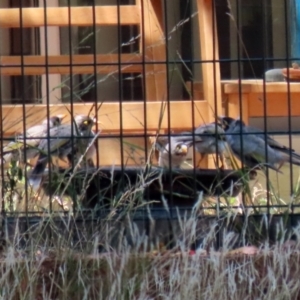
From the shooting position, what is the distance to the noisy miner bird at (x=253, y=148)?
361 cm

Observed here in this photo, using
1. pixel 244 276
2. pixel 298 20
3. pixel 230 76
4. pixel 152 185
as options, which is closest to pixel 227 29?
pixel 230 76

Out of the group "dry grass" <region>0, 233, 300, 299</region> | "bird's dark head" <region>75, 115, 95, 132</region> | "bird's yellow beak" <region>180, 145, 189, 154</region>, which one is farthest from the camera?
"bird's yellow beak" <region>180, 145, 189, 154</region>

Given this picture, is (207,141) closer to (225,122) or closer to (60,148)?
(225,122)

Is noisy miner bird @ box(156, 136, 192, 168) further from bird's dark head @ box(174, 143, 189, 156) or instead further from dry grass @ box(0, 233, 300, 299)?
dry grass @ box(0, 233, 300, 299)

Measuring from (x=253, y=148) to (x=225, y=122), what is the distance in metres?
0.28

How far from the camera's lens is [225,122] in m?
4.00

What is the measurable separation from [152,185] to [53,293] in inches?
28.4

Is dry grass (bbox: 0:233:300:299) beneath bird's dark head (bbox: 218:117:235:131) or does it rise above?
beneath

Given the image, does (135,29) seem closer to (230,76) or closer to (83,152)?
(230,76)

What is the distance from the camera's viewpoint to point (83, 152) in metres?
3.54

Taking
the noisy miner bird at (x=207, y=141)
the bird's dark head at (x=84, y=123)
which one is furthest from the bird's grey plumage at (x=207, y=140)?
the bird's dark head at (x=84, y=123)

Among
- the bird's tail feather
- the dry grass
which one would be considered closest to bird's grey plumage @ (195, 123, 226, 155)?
the bird's tail feather

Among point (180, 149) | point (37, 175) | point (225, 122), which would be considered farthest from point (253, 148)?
point (37, 175)

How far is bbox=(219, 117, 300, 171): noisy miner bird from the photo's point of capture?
3605 mm
